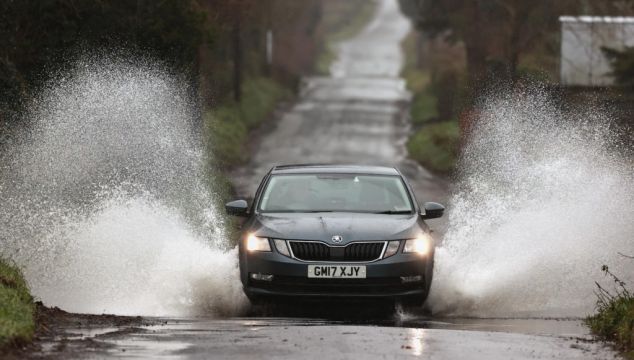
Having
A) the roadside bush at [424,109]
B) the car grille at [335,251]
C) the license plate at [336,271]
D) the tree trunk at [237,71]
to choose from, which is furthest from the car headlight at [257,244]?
the roadside bush at [424,109]

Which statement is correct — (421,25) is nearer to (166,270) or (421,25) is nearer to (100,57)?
(100,57)

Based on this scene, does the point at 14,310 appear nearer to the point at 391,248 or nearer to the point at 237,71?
the point at 391,248

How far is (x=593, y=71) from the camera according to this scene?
49688mm

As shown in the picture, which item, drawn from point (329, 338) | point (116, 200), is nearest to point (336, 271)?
point (329, 338)

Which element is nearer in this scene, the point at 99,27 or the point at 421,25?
the point at 99,27

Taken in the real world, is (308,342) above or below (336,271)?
below

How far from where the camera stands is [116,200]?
1698cm

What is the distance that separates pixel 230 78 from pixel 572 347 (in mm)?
41807

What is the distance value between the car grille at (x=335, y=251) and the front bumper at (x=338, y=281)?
9cm

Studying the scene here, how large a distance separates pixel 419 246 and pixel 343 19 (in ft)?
360

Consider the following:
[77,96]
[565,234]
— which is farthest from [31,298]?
[77,96]

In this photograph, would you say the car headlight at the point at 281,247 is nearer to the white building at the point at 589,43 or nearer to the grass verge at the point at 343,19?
the white building at the point at 589,43

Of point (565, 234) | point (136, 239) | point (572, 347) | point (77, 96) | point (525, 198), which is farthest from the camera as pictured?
point (77, 96)

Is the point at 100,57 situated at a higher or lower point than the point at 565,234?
higher
